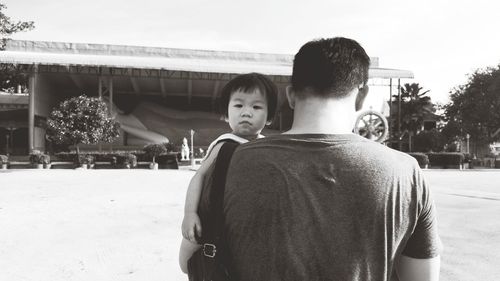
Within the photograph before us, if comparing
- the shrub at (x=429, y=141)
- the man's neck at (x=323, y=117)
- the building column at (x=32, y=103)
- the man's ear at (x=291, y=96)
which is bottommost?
the shrub at (x=429, y=141)

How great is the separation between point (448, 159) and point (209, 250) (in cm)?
3234

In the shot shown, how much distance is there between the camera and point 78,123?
24.8 meters

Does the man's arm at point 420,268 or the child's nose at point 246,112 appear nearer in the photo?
the man's arm at point 420,268

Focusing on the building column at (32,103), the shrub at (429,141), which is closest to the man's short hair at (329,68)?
the building column at (32,103)

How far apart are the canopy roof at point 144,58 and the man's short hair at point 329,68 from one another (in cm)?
3047

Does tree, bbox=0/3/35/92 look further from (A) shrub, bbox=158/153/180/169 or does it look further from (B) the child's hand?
(B) the child's hand

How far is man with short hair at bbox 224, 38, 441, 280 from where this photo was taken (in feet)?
4.07

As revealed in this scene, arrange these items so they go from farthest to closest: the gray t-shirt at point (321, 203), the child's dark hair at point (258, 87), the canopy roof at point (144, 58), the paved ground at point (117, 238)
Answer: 1. the canopy roof at point (144, 58)
2. the paved ground at point (117, 238)
3. the child's dark hair at point (258, 87)
4. the gray t-shirt at point (321, 203)

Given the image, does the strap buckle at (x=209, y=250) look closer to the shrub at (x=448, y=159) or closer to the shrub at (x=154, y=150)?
the shrub at (x=154, y=150)

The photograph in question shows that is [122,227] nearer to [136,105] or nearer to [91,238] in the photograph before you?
[91,238]

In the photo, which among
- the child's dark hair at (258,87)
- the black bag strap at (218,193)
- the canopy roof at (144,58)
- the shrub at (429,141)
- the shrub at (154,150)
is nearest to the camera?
the black bag strap at (218,193)

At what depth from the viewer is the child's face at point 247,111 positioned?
1920 mm

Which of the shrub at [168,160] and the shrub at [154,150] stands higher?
the shrub at [154,150]

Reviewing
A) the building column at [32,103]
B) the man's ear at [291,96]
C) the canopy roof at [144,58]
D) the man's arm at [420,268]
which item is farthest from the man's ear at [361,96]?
the building column at [32,103]
